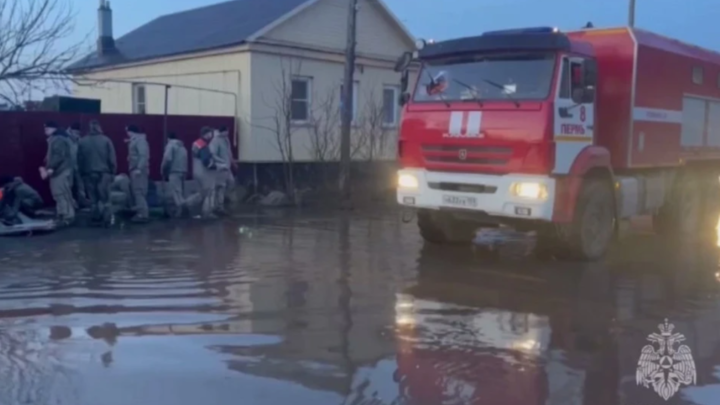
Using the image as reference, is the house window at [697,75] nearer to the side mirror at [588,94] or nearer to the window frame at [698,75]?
the window frame at [698,75]

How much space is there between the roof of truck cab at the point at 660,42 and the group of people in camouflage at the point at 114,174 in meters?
7.57

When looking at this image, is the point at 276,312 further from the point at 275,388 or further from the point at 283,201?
the point at 283,201

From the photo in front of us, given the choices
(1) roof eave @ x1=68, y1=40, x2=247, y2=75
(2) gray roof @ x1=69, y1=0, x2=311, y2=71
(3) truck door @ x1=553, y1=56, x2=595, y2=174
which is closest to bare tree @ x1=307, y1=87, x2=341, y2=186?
(2) gray roof @ x1=69, y1=0, x2=311, y2=71

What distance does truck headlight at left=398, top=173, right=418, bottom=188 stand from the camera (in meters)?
11.9

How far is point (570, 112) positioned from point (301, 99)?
12786mm

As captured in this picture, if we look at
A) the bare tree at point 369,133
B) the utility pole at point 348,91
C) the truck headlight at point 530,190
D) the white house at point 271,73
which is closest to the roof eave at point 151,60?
the white house at point 271,73

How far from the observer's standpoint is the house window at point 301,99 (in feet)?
74.2

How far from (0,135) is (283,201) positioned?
6.76 m

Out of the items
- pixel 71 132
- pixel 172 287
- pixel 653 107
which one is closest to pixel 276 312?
pixel 172 287

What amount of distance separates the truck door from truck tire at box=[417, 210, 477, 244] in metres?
2.51

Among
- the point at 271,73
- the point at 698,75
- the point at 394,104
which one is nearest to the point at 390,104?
the point at 394,104

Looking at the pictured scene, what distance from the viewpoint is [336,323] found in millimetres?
8094

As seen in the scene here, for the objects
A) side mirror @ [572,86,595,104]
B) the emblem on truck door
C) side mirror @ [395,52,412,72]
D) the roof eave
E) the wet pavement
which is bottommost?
the wet pavement

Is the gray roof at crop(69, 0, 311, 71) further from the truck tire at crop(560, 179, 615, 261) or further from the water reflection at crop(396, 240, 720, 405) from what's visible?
the water reflection at crop(396, 240, 720, 405)
